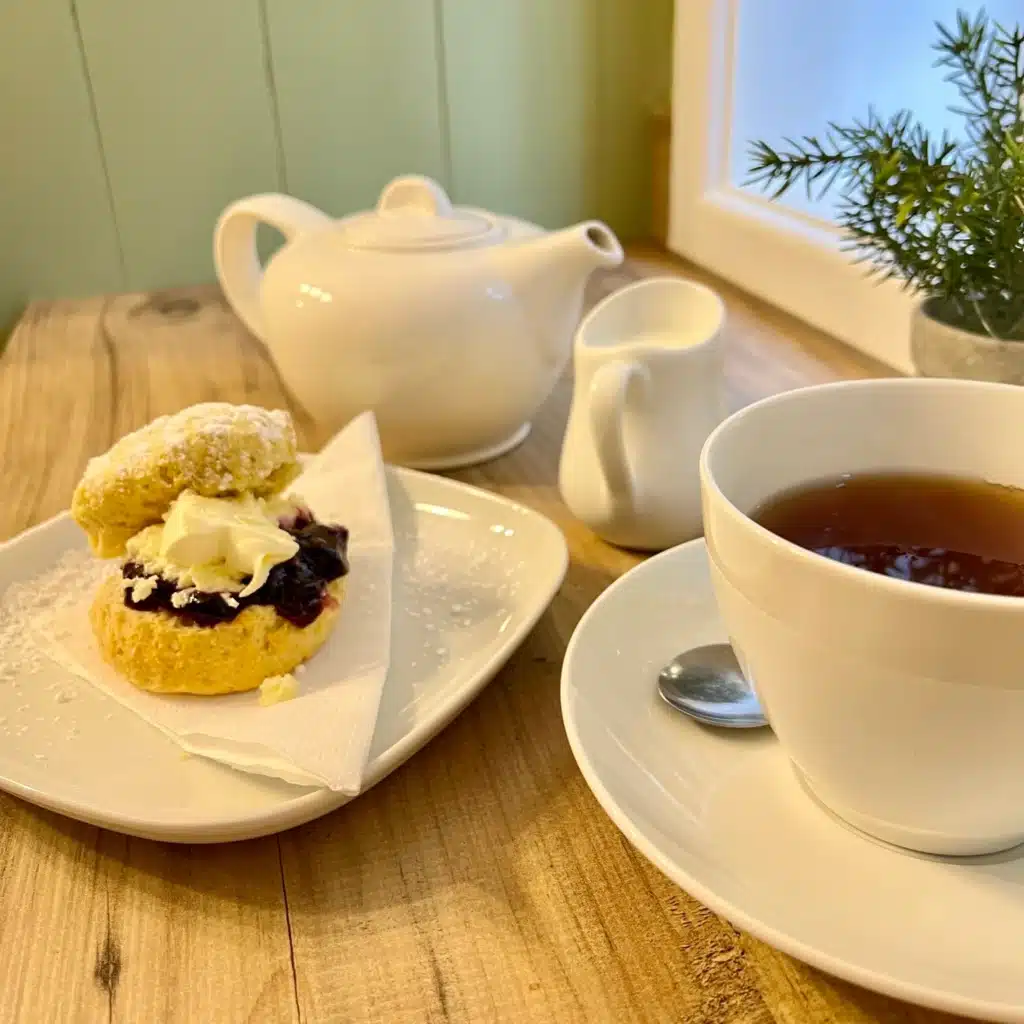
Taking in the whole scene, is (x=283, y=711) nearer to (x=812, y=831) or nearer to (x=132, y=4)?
(x=812, y=831)

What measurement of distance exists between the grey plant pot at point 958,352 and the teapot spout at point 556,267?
0.75 ft

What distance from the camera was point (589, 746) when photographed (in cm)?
40

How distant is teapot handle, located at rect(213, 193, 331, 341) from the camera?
85 centimetres

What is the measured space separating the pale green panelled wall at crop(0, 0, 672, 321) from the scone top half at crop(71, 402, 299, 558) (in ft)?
2.92

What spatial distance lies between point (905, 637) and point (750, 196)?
101 centimetres

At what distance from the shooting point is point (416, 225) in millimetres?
784

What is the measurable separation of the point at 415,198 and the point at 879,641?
62 centimetres

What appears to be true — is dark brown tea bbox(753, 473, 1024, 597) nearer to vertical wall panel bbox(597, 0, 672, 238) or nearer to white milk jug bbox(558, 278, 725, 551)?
white milk jug bbox(558, 278, 725, 551)

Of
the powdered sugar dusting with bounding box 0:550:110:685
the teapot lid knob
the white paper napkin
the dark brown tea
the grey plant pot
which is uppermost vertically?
the teapot lid knob

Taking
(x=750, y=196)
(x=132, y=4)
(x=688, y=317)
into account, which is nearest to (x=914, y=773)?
(x=688, y=317)

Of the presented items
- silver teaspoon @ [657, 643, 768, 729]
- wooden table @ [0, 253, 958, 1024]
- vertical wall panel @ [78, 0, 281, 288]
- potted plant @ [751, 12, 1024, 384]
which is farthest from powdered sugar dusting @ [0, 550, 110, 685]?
vertical wall panel @ [78, 0, 281, 288]

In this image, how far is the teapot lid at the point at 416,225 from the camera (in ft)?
2.53

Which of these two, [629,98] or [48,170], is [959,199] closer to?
[629,98]

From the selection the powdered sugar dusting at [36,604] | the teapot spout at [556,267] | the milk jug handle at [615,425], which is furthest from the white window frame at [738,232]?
the powdered sugar dusting at [36,604]
